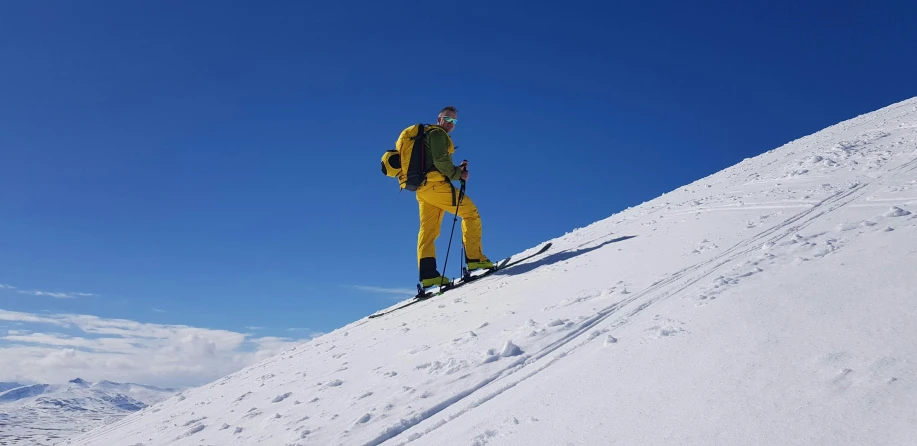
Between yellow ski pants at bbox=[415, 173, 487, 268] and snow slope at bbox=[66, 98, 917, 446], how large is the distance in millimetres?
1370

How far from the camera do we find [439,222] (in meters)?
8.85

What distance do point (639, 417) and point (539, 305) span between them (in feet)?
9.36

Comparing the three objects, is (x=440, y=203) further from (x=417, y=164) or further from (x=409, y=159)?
(x=409, y=159)

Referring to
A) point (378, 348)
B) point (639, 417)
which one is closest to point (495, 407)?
point (639, 417)

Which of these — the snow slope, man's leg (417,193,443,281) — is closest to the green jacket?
man's leg (417,193,443,281)

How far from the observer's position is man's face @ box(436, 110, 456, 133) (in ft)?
28.8

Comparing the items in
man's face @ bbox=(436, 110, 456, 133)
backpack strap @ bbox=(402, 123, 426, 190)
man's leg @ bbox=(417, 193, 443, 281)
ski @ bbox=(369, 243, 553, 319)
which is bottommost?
ski @ bbox=(369, 243, 553, 319)

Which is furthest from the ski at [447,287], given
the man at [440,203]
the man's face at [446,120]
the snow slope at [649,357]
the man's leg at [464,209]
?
the man's face at [446,120]

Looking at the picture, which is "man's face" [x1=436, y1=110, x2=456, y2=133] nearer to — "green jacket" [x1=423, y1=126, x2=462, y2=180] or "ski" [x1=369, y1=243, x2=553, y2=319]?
"green jacket" [x1=423, y1=126, x2=462, y2=180]

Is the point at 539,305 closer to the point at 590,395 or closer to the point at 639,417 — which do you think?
the point at 590,395

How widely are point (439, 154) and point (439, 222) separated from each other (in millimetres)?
1150

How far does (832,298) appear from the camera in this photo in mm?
3438

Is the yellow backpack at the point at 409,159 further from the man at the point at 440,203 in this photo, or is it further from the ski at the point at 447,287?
the ski at the point at 447,287

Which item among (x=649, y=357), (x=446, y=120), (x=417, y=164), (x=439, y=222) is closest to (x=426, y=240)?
(x=439, y=222)
